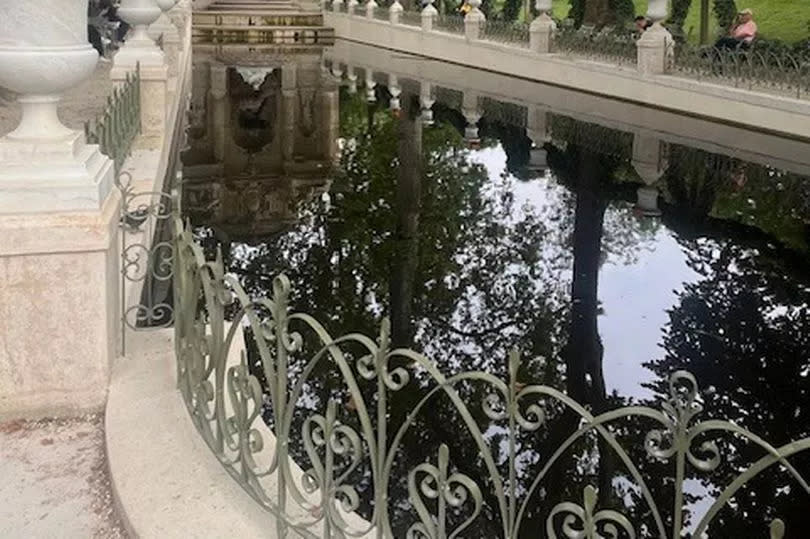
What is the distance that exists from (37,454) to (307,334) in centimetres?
443

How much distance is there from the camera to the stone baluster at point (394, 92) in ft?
74.6

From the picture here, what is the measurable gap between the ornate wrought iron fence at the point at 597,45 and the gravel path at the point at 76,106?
11.9m

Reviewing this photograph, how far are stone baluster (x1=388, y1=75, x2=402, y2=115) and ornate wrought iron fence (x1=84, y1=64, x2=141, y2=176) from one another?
34.8 feet

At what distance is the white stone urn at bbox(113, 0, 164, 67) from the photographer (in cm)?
1223

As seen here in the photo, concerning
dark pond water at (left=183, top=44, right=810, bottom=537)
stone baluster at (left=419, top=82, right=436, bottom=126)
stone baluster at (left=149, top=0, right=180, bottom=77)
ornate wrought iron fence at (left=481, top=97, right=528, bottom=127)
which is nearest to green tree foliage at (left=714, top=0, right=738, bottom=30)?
stone baluster at (left=419, top=82, right=436, bottom=126)

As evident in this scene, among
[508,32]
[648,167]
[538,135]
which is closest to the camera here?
[648,167]

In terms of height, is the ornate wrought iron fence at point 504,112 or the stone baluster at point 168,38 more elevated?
the stone baluster at point 168,38

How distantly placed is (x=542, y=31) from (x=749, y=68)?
8331mm

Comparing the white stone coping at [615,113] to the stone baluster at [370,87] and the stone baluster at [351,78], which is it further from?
the stone baluster at [370,87]

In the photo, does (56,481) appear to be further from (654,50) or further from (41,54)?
(654,50)

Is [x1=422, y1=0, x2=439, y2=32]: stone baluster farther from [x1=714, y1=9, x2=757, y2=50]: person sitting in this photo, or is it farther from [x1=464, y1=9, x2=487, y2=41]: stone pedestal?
[x1=714, y1=9, x2=757, y2=50]: person sitting

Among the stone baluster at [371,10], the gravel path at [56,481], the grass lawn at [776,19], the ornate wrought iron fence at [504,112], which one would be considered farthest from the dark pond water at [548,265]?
the stone baluster at [371,10]

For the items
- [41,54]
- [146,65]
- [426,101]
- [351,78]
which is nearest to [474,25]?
[351,78]

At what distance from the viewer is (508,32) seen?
97.8ft
